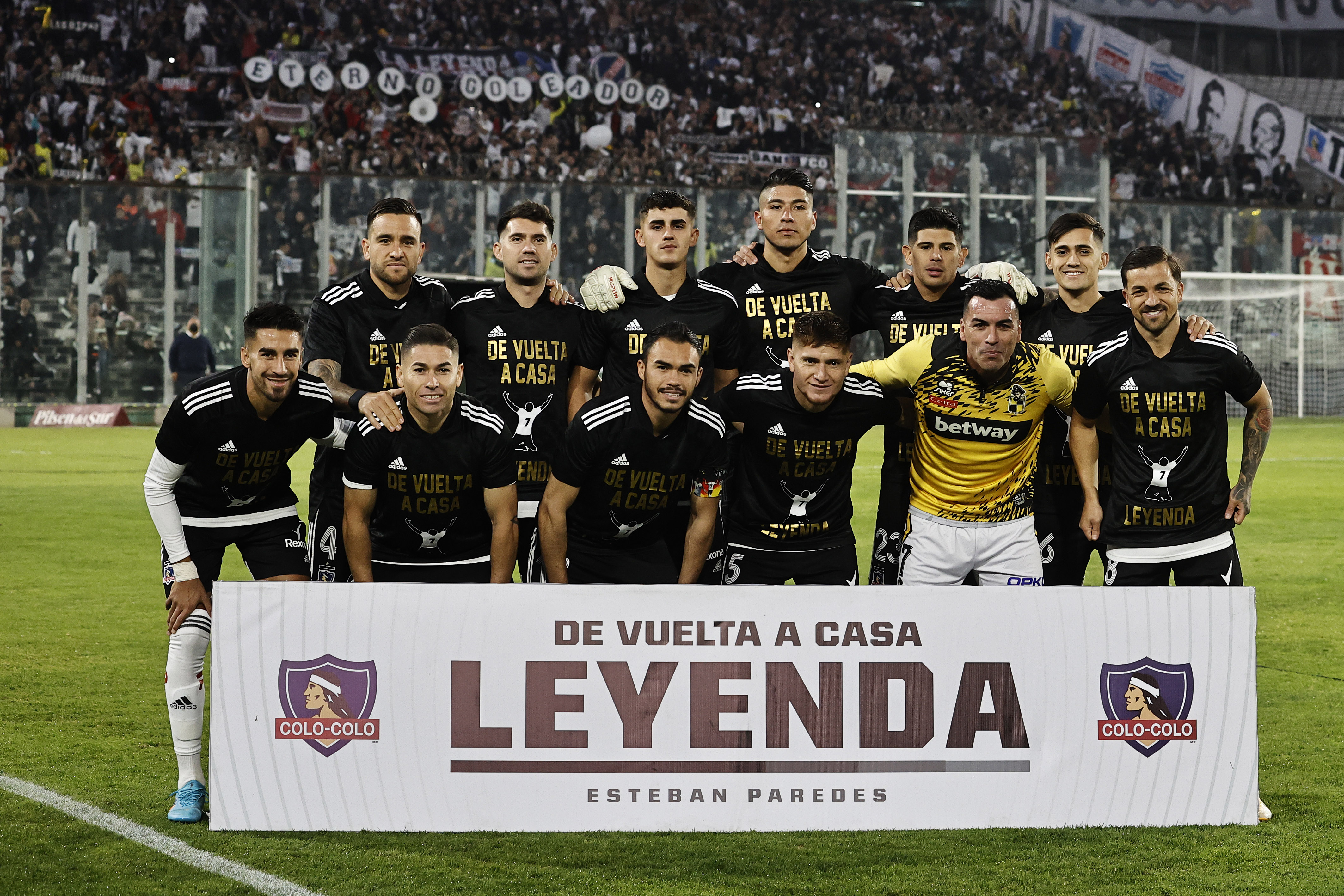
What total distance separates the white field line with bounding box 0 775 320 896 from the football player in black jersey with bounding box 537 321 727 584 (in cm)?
161

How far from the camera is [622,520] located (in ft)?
17.1

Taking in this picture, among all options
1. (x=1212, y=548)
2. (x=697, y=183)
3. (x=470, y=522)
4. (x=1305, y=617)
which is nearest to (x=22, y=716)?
(x=470, y=522)

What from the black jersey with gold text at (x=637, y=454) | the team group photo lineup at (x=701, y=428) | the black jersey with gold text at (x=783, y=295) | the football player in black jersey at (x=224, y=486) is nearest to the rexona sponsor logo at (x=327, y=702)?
the football player in black jersey at (x=224, y=486)

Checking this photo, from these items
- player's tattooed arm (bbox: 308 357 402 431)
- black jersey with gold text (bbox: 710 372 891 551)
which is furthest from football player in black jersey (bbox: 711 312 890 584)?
player's tattooed arm (bbox: 308 357 402 431)

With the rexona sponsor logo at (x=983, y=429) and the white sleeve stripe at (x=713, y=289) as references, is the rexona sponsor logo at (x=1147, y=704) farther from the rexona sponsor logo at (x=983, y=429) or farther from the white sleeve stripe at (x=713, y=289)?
the white sleeve stripe at (x=713, y=289)

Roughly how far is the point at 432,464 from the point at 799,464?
4.70 feet

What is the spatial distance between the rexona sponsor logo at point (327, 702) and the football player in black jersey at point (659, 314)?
1936mm

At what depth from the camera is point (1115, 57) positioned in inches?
1357

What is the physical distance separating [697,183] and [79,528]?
562 inches

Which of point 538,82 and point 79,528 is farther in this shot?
point 538,82

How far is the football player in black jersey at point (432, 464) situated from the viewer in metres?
4.79

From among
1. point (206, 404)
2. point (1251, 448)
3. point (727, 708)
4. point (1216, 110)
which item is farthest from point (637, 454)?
point (1216, 110)

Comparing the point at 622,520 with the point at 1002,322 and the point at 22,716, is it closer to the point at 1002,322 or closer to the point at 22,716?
the point at 1002,322

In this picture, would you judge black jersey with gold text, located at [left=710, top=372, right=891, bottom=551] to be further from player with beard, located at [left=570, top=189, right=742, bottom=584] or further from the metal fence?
the metal fence
